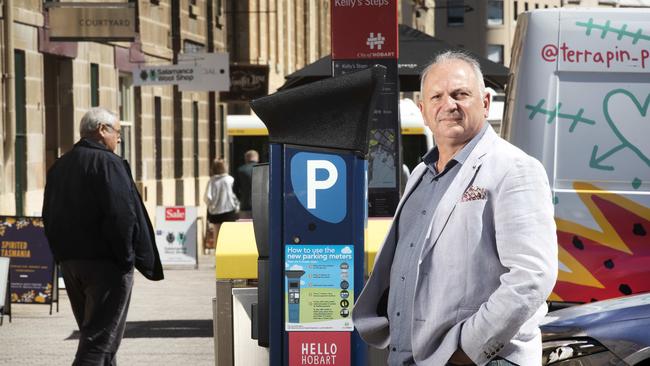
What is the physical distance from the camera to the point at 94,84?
24297 millimetres

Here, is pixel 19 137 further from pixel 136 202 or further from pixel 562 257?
pixel 562 257

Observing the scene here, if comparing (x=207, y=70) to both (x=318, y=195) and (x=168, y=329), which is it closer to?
(x=168, y=329)

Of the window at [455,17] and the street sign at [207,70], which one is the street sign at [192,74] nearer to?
the street sign at [207,70]

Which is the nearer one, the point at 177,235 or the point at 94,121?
the point at 94,121

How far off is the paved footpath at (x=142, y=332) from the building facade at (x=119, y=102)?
283 centimetres

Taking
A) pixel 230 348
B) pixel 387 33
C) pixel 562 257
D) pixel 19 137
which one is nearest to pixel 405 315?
pixel 230 348

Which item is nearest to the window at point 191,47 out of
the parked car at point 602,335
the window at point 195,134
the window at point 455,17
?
the window at point 195,134

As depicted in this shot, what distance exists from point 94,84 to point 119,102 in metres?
1.69

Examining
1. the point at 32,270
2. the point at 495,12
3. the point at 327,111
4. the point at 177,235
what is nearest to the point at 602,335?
the point at 327,111

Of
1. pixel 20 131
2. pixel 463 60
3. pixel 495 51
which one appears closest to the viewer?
pixel 463 60

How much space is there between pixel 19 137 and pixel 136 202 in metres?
11.4

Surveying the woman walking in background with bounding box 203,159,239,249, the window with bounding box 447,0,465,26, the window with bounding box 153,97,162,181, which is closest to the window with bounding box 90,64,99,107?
the woman walking in background with bounding box 203,159,239,249

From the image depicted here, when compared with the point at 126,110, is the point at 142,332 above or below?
below

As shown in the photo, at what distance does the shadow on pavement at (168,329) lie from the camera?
13422mm
